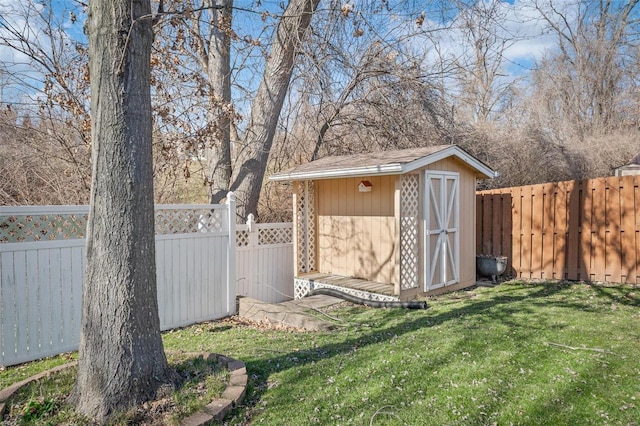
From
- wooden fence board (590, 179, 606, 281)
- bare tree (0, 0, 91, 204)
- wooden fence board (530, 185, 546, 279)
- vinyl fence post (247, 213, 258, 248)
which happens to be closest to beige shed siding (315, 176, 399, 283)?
vinyl fence post (247, 213, 258, 248)

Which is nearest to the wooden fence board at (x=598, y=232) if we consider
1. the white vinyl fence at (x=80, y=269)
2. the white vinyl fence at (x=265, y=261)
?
the white vinyl fence at (x=265, y=261)

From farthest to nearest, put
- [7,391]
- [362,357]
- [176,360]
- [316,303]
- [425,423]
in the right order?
[316,303] < [362,357] < [176,360] < [7,391] < [425,423]

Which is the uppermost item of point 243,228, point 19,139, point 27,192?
point 19,139

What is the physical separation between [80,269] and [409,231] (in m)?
4.74

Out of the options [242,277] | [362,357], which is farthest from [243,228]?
[362,357]

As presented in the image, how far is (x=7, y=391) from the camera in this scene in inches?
112

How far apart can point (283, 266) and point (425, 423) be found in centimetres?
563

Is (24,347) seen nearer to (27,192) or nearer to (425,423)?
(27,192)

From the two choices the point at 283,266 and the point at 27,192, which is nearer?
the point at 27,192

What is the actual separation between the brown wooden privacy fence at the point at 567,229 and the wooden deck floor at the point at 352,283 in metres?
3.34

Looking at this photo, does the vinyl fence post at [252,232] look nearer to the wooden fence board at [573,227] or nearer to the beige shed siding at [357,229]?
the beige shed siding at [357,229]

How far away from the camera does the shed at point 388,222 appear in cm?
657

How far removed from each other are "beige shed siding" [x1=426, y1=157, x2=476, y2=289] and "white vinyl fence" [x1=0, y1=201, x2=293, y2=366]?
3.62 metres

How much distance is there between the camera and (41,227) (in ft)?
13.6
